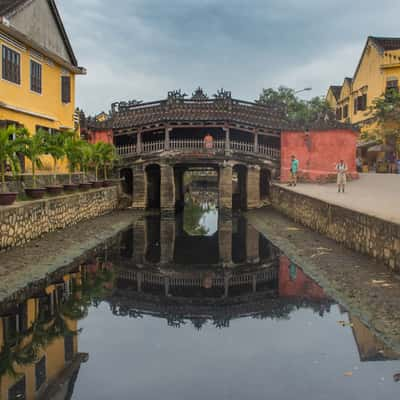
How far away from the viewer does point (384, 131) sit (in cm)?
3659

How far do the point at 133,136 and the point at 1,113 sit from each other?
13.9 metres

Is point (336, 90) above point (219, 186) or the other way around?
above

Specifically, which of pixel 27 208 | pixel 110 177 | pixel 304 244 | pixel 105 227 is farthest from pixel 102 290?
pixel 110 177

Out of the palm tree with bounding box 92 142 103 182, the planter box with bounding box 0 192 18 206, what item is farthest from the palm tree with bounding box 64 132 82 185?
the planter box with bounding box 0 192 18 206

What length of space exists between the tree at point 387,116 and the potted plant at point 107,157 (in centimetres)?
1867

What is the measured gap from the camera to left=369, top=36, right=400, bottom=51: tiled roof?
38.9 meters

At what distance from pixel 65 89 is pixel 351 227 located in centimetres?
1688

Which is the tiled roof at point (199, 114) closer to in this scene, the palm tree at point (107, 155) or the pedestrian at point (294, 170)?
the palm tree at point (107, 155)

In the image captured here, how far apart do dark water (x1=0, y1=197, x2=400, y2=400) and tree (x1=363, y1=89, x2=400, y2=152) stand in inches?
1007

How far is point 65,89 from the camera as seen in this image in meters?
25.5

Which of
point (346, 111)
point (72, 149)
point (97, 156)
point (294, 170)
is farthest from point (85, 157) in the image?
point (346, 111)

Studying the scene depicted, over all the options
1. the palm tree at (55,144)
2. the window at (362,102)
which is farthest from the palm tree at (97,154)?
the window at (362,102)

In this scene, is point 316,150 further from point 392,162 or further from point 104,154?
point 104,154

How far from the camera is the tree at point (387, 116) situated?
35.2m
